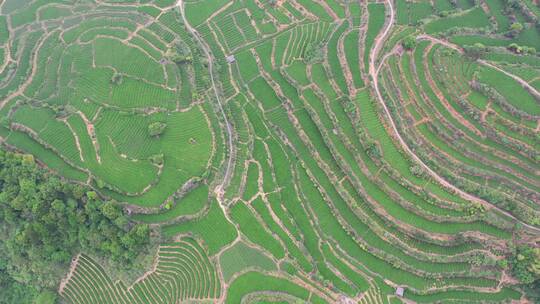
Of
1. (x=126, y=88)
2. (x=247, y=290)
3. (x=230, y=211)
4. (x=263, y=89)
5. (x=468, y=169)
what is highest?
(x=468, y=169)

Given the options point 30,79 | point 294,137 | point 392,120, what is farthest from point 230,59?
point 30,79

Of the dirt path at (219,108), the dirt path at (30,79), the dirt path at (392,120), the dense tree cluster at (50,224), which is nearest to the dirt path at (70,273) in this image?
the dense tree cluster at (50,224)

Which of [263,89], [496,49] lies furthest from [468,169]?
[263,89]

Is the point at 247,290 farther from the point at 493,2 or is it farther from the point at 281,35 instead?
the point at 493,2

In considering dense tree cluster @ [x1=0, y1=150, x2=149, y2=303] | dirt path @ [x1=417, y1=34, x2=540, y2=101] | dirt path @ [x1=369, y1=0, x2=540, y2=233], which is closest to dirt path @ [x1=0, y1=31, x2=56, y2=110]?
dense tree cluster @ [x1=0, y1=150, x2=149, y2=303]

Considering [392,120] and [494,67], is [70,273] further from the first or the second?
[494,67]

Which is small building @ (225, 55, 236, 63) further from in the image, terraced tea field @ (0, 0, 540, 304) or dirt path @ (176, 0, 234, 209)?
dirt path @ (176, 0, 234, 209)
